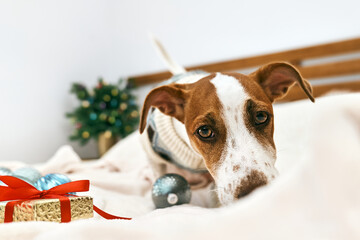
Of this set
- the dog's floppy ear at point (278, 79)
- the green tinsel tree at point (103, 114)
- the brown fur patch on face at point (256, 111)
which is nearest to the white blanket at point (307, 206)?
the brown fur patch on face at point (256, 111)

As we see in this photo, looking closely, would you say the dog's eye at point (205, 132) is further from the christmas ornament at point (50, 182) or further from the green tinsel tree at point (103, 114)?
the green tinsel tree at point (103, 114)

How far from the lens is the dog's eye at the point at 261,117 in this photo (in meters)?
0.96

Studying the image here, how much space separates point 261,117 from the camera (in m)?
0.97

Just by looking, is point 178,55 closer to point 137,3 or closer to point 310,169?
point 137,3

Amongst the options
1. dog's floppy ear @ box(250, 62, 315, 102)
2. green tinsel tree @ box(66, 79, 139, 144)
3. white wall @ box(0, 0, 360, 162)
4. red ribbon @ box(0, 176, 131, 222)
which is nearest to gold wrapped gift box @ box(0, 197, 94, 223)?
red ribbon @ box(0, 176, 131, 222)

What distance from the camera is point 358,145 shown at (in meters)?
0.47

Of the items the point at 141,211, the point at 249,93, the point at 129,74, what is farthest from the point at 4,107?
the point at 249,93

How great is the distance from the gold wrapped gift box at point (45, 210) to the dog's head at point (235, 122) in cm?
36

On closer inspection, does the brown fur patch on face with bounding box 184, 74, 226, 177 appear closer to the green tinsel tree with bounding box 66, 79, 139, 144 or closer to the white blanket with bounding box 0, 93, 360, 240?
the white blanket with bounding box 0, 93, 360, 240

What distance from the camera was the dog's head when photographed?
825mm

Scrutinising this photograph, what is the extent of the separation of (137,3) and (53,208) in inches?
145

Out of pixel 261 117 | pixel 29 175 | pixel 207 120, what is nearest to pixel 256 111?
pixel 261 117

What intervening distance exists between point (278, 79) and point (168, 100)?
408 mm

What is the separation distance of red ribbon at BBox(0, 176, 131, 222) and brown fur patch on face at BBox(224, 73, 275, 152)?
1.43 feet
